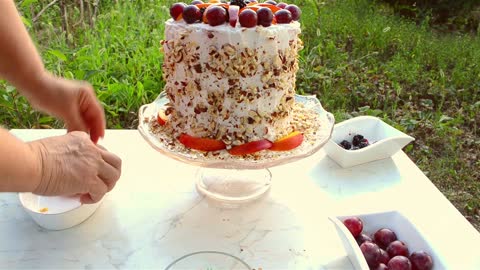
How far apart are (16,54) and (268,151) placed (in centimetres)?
63

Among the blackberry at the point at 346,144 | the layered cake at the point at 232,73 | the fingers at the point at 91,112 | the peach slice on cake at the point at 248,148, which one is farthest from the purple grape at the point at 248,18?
the blackberry at the point at 346,144

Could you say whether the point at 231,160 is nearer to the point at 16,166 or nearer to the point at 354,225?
the point at 354,225

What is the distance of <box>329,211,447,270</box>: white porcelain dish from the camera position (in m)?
0.89

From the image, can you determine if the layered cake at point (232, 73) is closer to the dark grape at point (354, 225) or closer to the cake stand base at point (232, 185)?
the cake stand base at point (232, 185)

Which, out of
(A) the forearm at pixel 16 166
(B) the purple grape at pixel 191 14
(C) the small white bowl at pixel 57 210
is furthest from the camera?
(B) the purple grape at pixel 191 14

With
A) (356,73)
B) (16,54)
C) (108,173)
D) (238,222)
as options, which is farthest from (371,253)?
(356,73)

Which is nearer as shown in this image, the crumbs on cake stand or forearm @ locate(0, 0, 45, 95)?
forearm @ locate(0, 0, 45, 95)

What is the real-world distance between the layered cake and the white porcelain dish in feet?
0.87

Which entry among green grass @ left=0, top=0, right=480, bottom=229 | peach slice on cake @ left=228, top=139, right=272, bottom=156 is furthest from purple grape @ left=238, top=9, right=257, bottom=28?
green grass @ left=0, top=0, right=480, bottom=229

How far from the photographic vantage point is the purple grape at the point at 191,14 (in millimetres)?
1103

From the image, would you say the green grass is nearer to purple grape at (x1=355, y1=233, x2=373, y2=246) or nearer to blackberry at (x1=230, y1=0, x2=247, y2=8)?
blackberry at (x1=230, y1=0, x2=247, y2=8)

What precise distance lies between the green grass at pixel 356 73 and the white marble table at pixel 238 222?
3.06 ft

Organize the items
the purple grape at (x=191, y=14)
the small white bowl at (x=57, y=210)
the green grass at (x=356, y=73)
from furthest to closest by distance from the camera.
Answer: the green grass at (x=356, y=73)
the purple grape at (x=191, y=14)
the small white bowl at (x=57, y=210)

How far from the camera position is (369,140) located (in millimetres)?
1425
